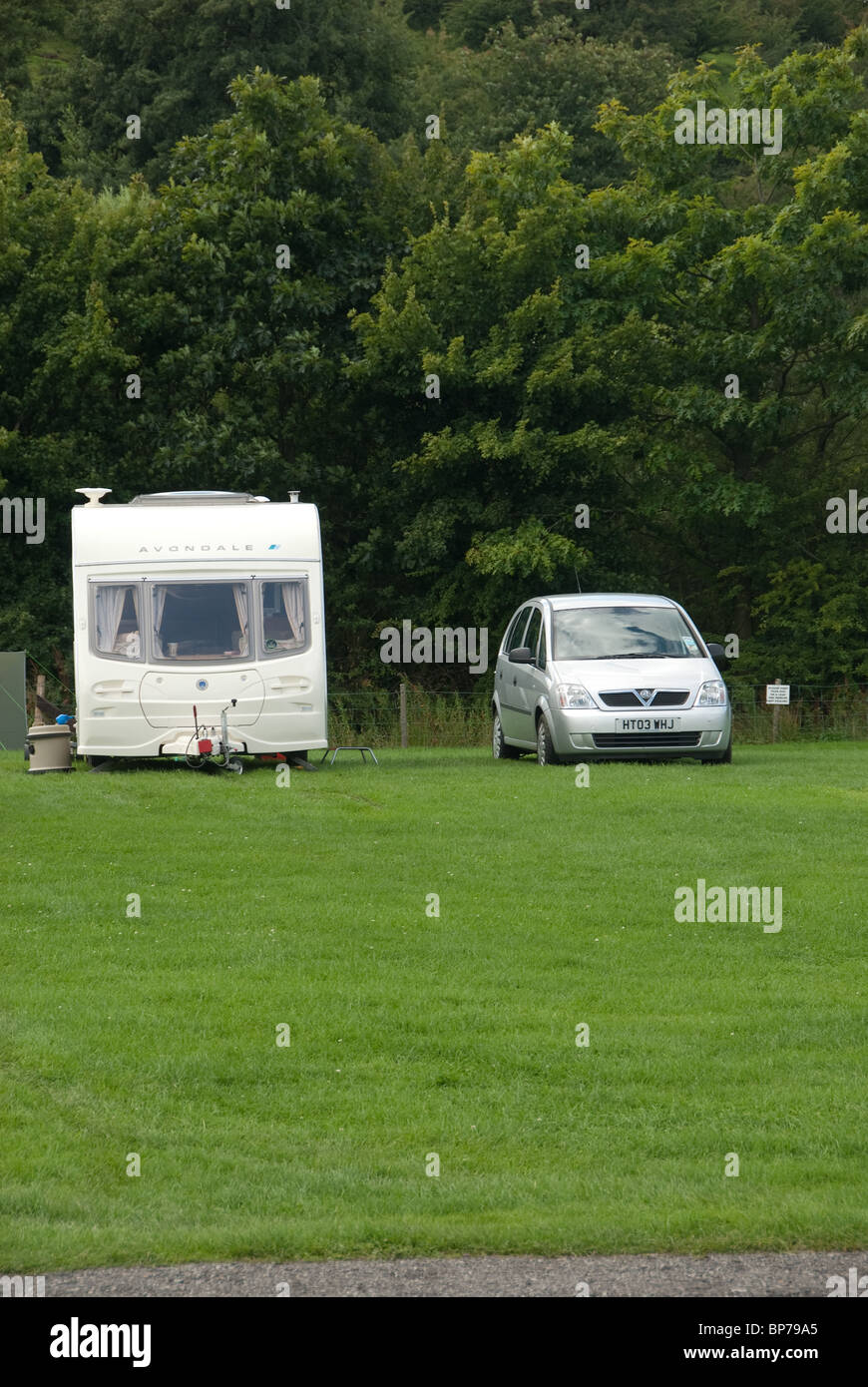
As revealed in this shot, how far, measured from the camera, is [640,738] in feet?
67.8

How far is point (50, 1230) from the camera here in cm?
600

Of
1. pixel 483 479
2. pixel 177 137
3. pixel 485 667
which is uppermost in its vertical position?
pixel 177 137

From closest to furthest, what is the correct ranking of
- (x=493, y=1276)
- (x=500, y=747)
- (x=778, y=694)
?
1. (x=493, y=1276)
2. (x=500, y=747)
3. (x=778, y=694)

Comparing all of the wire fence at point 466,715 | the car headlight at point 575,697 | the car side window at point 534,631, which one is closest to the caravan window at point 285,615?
the car side window at point 534,631

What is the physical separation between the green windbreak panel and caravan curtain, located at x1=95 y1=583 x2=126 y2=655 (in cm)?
851

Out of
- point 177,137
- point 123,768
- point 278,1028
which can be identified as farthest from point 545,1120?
point 177,137

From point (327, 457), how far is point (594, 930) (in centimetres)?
2810

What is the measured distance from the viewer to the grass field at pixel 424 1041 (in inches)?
245

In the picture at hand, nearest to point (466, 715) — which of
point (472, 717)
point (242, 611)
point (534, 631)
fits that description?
point (472, 717)

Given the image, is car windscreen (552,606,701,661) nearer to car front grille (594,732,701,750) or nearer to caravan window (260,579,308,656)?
car front grille (594,732,701,750)

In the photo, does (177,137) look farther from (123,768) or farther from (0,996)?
(0,996)

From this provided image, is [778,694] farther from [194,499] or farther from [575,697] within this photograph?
[194,499]

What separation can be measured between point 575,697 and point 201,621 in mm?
4450

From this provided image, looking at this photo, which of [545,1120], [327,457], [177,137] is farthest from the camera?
[177,137]
